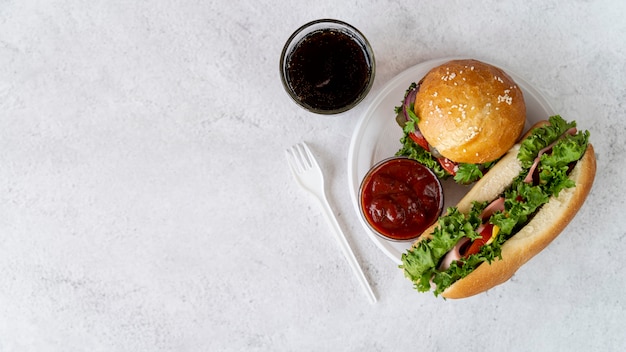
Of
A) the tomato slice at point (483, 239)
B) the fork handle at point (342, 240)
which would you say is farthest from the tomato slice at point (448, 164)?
the fork handle at point (342, 240)

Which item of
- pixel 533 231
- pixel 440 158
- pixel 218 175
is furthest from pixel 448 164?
pixel 218 175

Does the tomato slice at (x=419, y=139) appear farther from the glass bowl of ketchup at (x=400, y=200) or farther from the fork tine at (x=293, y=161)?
the fork tine at (x=293, y=161)

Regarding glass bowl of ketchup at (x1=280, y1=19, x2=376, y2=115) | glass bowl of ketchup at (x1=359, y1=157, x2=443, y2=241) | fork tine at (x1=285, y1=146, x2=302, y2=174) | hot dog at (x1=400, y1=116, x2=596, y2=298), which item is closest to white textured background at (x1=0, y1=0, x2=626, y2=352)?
fork tine at (x1=285, y1=146, x2=302, y2=174)

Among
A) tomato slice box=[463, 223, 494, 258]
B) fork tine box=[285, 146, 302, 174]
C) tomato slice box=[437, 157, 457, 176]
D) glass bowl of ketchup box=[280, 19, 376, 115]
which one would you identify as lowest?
fork tine box=[285, 146, 302, 174]

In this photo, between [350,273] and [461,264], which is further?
[350,273]

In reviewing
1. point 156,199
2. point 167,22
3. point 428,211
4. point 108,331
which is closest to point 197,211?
point 156,199

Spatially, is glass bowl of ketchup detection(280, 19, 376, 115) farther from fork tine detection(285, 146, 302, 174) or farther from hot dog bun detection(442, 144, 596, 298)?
hot dog bun detection(442, 144, 596, 298)

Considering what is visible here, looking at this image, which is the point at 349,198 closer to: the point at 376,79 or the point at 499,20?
the point at 376,79
